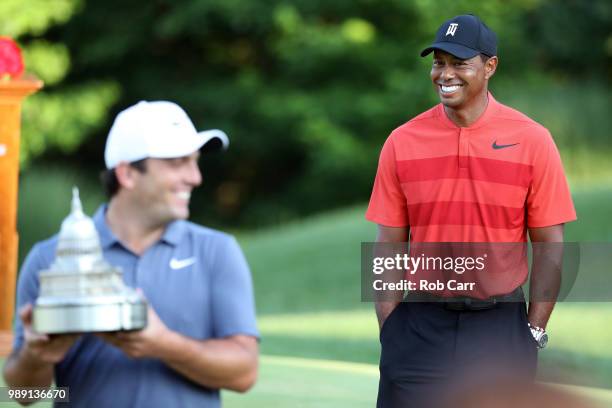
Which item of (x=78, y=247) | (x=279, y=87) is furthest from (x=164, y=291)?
(x=279, y=87)

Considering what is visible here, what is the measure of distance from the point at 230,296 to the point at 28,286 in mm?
543

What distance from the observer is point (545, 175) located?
5.32 meters

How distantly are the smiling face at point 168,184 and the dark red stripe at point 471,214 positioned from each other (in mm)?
1822

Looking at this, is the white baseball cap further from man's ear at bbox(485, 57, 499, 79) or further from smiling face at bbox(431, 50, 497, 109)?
man's ear at bbox(485, 57, 499, 79)

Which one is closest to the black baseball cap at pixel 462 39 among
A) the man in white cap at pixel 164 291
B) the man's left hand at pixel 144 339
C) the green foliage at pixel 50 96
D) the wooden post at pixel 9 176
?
the man in white cap at pixel 164 291

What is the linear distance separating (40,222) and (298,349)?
9744mm

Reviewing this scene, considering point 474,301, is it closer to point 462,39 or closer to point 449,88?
point 449,88

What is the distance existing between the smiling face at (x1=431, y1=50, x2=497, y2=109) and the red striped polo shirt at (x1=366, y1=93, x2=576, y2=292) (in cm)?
10

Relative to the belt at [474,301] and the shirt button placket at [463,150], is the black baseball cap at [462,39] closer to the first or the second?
the shirt button placket at [463,150]

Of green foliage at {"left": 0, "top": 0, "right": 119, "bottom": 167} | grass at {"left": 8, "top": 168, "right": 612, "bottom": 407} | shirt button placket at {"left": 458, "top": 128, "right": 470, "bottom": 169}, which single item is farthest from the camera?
green foliage at {"left": 0, "top": 0, "right": 119, "bottom": 167}

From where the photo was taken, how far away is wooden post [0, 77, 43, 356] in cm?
934

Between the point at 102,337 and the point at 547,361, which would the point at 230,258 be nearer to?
the point at 102,337

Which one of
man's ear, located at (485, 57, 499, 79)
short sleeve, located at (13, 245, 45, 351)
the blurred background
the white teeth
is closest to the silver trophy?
short sleeve, located at (13, 245, 45, 351)

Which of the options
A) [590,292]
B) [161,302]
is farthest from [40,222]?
[161,302]
